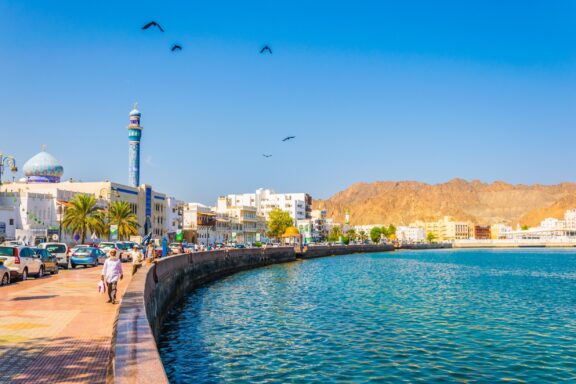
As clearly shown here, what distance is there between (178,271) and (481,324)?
738 inches

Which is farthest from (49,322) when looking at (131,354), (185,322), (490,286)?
(490,286)

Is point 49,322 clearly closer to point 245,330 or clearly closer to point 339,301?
point 245,330

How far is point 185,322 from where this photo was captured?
82.1ft

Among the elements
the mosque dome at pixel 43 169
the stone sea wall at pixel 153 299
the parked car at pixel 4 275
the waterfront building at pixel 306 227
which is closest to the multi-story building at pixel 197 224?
the mosque dome at pixel 43 169

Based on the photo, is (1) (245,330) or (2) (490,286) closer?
(1) (245,330)

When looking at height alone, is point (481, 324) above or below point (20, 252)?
below

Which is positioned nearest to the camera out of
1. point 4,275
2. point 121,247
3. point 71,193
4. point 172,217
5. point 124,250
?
point 4,275

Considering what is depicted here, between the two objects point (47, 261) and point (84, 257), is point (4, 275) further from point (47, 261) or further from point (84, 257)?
point (84, 257)

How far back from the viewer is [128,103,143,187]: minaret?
445ft

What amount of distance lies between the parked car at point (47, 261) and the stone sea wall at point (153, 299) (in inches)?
247

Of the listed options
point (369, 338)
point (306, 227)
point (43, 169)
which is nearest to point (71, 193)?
point (43, 169)

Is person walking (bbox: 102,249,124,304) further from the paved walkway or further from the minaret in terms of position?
the minaret

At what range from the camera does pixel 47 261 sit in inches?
1251

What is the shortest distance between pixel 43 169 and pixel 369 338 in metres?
97.1
